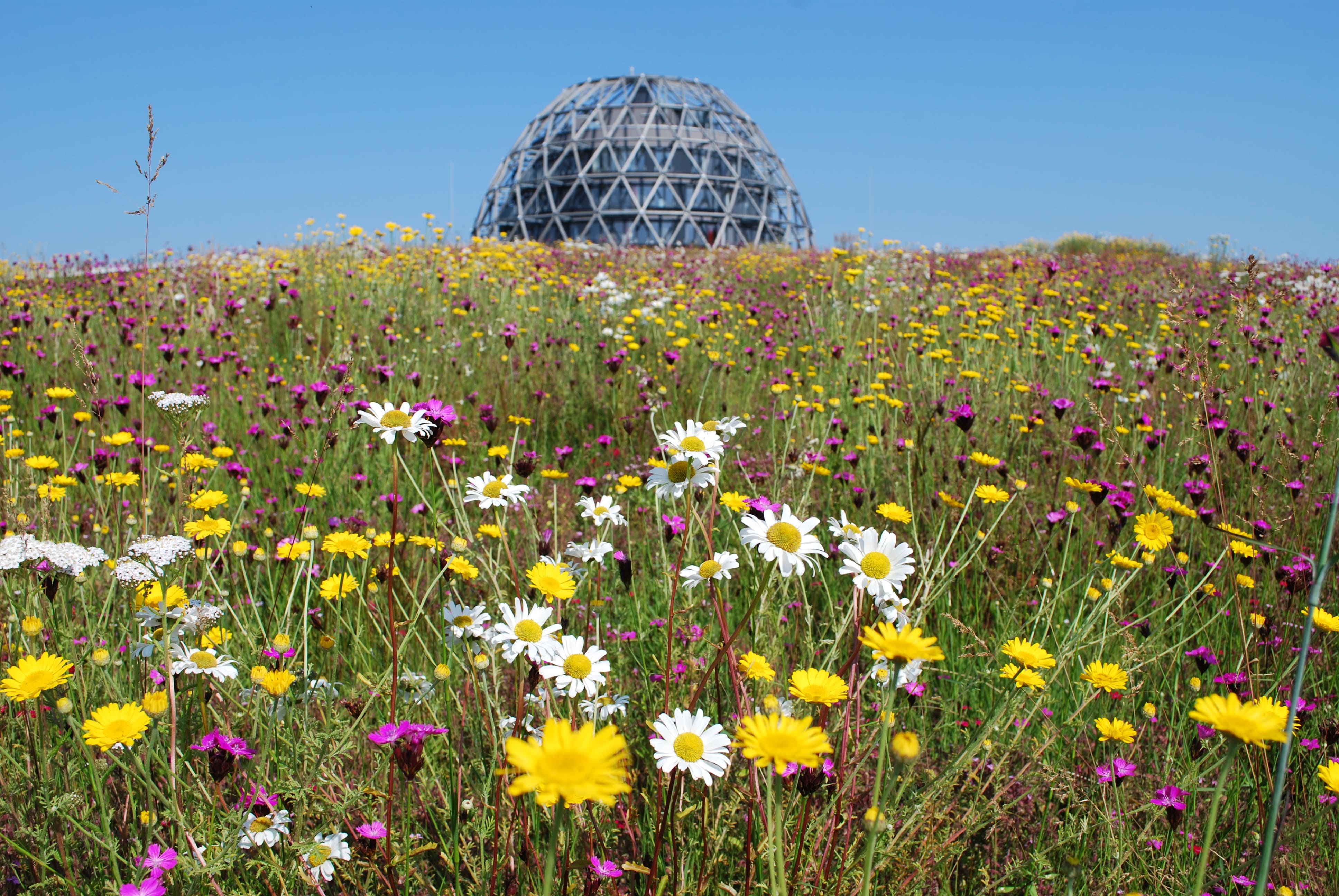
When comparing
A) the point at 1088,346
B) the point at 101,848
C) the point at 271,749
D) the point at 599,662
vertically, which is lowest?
the point at 101,848

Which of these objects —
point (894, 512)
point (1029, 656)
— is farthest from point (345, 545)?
point (1029, 656)

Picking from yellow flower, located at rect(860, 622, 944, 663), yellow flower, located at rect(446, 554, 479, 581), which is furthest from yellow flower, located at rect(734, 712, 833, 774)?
yellow flower, located at rect(446, 554, 479, 581)

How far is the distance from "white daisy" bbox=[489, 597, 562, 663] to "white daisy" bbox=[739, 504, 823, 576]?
336 millimetres

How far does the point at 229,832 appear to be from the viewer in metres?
1.13

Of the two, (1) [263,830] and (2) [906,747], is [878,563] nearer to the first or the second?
(2) [906,747]

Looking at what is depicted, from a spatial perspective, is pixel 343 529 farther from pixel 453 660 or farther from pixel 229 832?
pixel 229 832

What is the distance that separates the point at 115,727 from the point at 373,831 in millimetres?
428

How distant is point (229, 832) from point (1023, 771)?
138cm

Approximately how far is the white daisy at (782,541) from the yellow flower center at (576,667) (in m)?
0.31

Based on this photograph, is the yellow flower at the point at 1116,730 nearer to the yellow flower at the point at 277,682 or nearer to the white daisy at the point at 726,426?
the white daisy at the point at 726,426

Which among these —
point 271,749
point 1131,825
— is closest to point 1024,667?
point 1131,825

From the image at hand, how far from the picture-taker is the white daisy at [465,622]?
131cm

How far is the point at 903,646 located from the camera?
782mm

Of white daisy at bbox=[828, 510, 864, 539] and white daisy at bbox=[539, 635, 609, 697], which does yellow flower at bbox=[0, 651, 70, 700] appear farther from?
white daisy at bbox=[828, 510, 864, 539]
